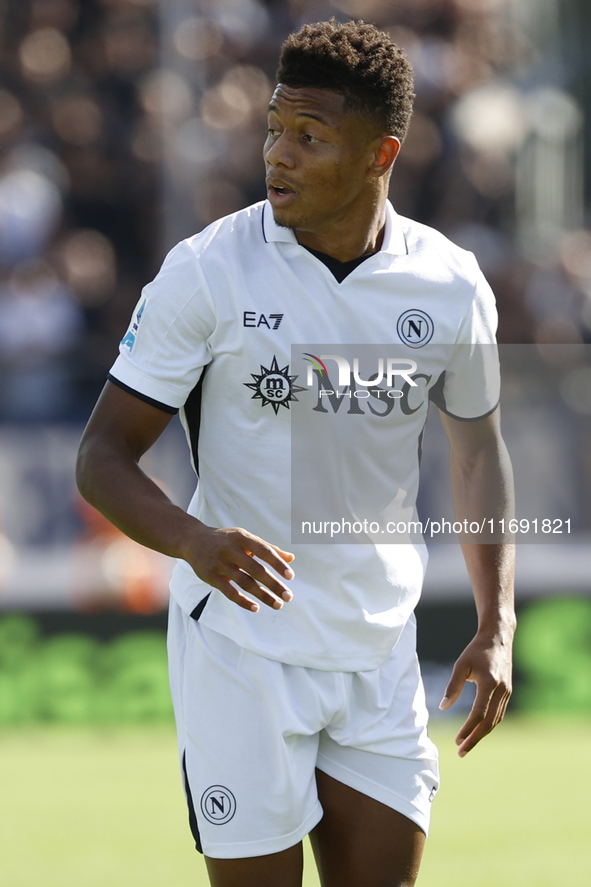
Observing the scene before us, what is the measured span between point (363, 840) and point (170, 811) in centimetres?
306

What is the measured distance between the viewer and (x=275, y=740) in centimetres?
249

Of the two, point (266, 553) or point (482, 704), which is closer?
point (266, 553)

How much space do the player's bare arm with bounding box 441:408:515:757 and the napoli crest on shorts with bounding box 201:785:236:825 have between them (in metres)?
0.48

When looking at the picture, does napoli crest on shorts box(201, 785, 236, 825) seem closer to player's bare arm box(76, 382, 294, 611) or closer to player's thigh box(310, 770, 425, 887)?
player's thigh box(310, 770, 425, 887)

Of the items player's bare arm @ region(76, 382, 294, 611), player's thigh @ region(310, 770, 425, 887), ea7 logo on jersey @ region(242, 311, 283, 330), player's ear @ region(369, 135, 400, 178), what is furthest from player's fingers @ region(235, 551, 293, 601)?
player's ear @ region(369, 135, 400, 178)

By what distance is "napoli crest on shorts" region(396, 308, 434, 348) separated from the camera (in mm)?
2580

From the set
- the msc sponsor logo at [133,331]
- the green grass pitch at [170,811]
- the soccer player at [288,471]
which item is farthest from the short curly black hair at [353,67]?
the green grass pitch at [170,811]

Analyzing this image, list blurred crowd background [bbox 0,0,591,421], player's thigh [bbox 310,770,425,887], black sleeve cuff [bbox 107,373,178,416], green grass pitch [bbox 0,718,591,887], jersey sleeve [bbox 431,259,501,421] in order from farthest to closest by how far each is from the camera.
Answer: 1. blurred crowd background [bbox 0,0,591,421]
2. green grass pitch [bbox 0,718,591,887]
3. jersey sleeve [bbox 431,259,501,421]
4. player's thigh [bbox 310,770,425,887]
5. black sleeve cuff [bbox 107,373,178,416]

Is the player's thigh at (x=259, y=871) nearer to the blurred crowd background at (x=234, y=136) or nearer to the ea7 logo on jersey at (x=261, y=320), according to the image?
the ea7 logo on jersey at (x=261, y=320)

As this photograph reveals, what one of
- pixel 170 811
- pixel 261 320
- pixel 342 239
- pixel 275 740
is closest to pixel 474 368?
pixel 342 239

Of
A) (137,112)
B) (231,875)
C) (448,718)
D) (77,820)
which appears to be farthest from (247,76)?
(231,875)

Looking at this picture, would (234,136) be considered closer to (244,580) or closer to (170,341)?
(170,341)

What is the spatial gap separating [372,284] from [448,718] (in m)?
4.63

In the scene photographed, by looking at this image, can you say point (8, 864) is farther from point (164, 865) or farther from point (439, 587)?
point (439, 587)
